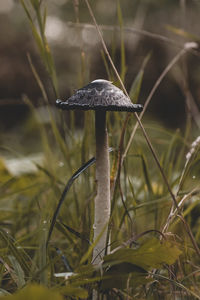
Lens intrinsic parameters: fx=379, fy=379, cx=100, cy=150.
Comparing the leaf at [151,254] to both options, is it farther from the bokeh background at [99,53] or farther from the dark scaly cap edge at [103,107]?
the bokeh background at [99,53]

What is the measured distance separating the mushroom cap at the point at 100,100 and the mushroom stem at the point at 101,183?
0.23 ft

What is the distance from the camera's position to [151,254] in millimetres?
801

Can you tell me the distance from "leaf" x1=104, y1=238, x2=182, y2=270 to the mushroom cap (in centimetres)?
30

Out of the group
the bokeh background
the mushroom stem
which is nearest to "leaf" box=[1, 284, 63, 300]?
the mushroom stem

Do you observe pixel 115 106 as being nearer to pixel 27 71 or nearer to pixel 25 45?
pixel 27 71

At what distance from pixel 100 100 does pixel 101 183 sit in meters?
0.21

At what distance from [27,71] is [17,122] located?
774 mm

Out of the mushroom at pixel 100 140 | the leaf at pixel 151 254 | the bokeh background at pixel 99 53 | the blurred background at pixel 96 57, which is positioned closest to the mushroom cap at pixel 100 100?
the mushroom at pixel 100 140

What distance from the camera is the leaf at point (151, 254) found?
0.79 metres

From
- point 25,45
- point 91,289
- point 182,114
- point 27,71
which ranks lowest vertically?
point 91,289

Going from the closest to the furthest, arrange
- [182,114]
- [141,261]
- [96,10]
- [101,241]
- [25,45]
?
[141,261]
[101,241]
[182,114]
[96,10]
[25,45]

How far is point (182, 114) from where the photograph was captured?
16.5 ft

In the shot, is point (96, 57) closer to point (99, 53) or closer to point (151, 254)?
point (99, 53)

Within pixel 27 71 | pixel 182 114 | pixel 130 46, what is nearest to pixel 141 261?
pixel 182 114
